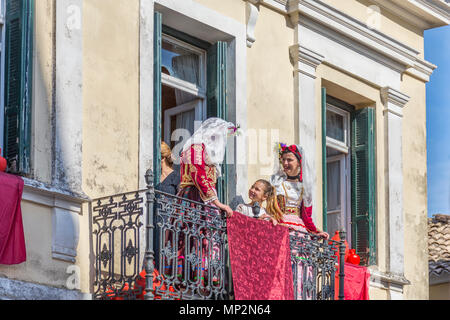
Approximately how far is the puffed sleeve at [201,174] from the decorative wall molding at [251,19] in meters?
2.14

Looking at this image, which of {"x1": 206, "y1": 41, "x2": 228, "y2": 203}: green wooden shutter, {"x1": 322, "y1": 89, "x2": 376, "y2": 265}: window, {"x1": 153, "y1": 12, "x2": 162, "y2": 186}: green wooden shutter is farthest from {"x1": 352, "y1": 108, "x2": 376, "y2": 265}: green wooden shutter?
{"x1": 153, "y1": 12, "x2": 162, "y2": 186}: green wooden shutter

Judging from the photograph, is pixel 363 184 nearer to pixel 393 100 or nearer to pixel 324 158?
pixel 324 158

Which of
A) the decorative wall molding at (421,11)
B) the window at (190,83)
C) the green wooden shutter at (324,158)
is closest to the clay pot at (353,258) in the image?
the green wooden shutter at (324,158)

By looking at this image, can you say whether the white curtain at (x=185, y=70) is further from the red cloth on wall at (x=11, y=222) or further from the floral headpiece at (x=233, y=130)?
the red cloth on wall at (x=11, y=222)

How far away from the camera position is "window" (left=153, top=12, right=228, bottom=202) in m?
12.7

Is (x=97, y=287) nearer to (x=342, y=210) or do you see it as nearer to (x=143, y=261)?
(x=143, y=261)

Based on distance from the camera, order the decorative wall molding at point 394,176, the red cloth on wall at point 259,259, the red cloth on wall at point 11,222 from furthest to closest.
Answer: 1. the decorative wall molding at point 394,176
2. the red cloth on wall at point 259,259
3. the red cloth on wall at point 11,222

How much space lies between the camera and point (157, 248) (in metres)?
11.6

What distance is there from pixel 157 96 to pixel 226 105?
3.60ft

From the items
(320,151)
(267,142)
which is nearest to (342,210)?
(320,151)

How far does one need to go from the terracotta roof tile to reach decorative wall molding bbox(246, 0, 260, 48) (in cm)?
729

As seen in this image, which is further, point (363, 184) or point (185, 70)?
point (363, 184)

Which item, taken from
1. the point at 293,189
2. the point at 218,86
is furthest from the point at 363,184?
the point at 218,86

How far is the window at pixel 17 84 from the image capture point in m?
10.6
